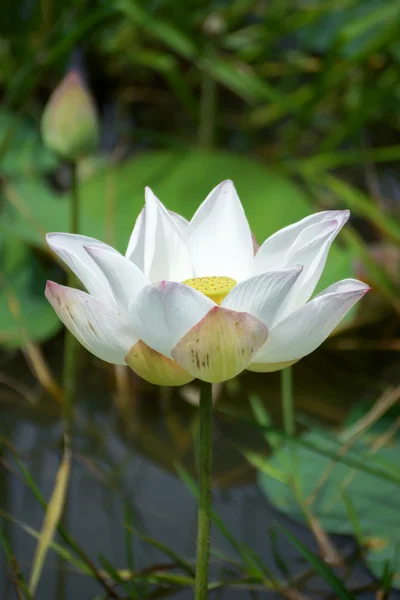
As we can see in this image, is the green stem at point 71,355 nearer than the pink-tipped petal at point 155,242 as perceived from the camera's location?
No

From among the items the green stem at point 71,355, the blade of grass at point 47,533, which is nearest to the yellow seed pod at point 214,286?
the blade of grass at point 47,533

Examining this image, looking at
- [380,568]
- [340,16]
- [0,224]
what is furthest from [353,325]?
[340,16]

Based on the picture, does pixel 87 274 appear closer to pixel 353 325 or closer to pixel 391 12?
pixel 353 325

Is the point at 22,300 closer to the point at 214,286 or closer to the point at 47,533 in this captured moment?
the point at 47,533

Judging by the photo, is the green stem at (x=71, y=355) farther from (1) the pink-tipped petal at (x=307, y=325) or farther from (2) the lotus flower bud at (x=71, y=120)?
(1) the pink-tipped petal at (x=307, y=325)

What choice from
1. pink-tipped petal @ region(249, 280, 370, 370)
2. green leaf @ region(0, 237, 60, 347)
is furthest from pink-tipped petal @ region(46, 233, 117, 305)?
green leaf @ region(0, 237, 60, 347)

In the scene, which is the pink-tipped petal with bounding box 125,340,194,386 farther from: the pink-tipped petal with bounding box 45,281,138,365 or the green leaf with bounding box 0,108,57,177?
the green leaf with bounding box 0,108,57,177
